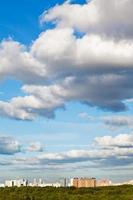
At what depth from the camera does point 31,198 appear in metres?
162

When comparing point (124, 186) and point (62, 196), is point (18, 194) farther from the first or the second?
point (124, 186)

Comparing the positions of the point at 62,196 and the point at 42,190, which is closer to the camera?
the point at 62,196

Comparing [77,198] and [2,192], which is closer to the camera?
[77,198]

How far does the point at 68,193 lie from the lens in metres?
165

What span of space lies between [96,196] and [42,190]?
26.8 metres

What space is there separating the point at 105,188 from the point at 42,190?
23.5m

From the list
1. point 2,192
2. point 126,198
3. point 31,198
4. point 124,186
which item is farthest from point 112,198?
point 2,192

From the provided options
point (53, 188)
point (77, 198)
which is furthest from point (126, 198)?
point (53, 188)

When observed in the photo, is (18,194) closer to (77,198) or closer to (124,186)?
(77,198)

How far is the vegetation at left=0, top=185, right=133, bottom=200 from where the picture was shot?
500 feet

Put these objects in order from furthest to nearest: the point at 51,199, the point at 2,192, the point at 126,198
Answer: the point at 2,192 < the point at 51,199 < the point at 126,198

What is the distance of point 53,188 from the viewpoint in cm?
17675

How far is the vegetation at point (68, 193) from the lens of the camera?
152 metres

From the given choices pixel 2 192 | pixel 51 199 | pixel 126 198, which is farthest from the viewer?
pixel 2 192
